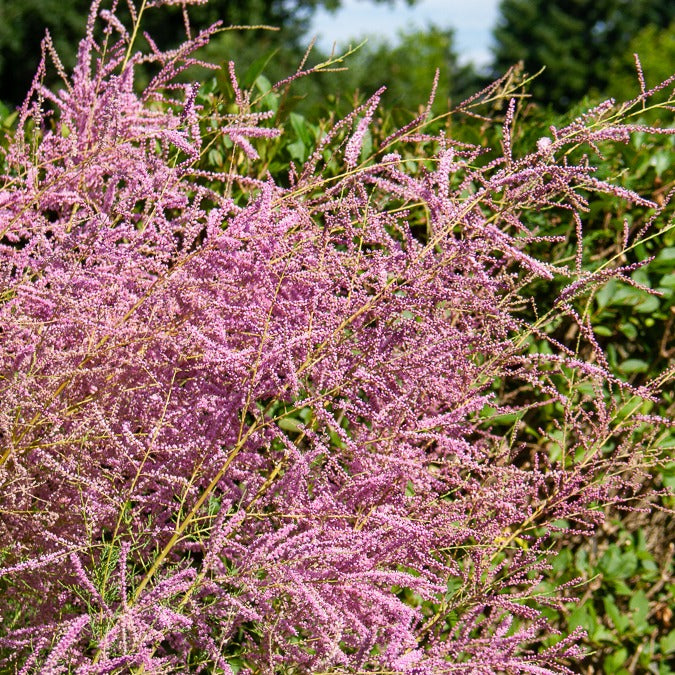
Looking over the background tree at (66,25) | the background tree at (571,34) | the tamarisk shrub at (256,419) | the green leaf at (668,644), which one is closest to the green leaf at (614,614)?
the green leaf at (668,644)

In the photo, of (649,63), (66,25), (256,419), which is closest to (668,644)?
(256,419)

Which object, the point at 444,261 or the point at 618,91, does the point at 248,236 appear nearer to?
the point at 444,261

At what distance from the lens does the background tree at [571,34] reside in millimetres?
58344

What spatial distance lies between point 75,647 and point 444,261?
3.97 ft

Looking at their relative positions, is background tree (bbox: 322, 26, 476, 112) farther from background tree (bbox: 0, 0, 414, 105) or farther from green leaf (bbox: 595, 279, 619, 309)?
green leaf (bbox: 595, 279, 619, 309)

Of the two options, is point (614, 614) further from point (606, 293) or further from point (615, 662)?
point (606, 293)

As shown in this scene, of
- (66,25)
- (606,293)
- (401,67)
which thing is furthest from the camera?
(401,67)

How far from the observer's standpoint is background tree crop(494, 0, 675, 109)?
5834 cm

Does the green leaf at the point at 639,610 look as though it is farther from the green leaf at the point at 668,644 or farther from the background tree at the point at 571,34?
the background tree at the point at 571,34

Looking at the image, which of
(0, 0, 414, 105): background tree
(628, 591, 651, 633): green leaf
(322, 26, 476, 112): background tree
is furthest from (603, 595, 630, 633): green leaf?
(0, 0, 414, 105): background tree

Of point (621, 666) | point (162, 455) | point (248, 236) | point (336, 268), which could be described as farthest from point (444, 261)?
point (621, 666)

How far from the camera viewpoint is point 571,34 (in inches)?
2445

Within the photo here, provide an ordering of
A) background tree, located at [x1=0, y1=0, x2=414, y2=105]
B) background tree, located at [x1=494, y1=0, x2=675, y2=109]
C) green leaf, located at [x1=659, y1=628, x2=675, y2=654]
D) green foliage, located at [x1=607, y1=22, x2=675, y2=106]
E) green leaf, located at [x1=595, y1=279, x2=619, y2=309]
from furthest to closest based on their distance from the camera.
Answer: background tree, located at [x1=494, y1=0, x2=675, y2=109] → green foliage, located at [x1=607, y1=22, x2=675, y2=106] → background tree, located at [x1=0, y1=0, x2=414, y2=105] → green leaf, located at [x1=659, y1=628, x2=675, y2=654] → green leaf, located at [x1=595, y1=279, x2=619, y2=309]

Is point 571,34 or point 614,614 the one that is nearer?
point 614,614
